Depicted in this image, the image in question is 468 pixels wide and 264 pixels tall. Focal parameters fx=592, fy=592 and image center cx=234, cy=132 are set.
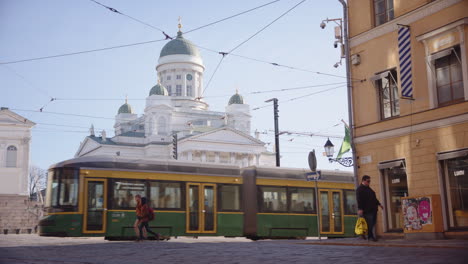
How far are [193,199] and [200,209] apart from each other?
45cm

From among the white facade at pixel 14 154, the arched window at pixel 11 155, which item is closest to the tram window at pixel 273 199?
the white facade at pixel 14 154

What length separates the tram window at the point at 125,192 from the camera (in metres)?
20.3

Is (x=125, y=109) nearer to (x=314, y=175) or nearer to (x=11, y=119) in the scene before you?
(x=11, y=119)

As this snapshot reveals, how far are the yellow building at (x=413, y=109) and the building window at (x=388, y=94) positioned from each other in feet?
0.10

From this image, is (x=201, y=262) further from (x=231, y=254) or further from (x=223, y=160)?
(x=223, y=160)

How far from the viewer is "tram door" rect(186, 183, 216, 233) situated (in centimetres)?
2141

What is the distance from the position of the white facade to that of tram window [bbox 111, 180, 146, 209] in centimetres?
4474

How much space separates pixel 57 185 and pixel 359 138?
1024 cm

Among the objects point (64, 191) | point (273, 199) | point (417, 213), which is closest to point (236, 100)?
point (273, 199)

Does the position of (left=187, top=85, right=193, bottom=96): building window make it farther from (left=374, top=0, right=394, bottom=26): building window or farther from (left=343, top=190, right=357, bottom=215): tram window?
(left=374, top=0, right=394, bottom=26): building window

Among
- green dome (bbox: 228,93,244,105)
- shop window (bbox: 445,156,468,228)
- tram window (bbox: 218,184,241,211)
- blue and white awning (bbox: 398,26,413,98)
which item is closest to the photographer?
shop window (bbox: 445,156,468,228)

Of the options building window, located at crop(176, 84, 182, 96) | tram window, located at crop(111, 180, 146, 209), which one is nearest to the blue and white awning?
tram window, located at crop(111, 180, 146, 209)

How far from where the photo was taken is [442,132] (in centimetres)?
1606

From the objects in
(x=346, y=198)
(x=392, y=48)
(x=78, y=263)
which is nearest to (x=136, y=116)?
(x=346, y=198)
